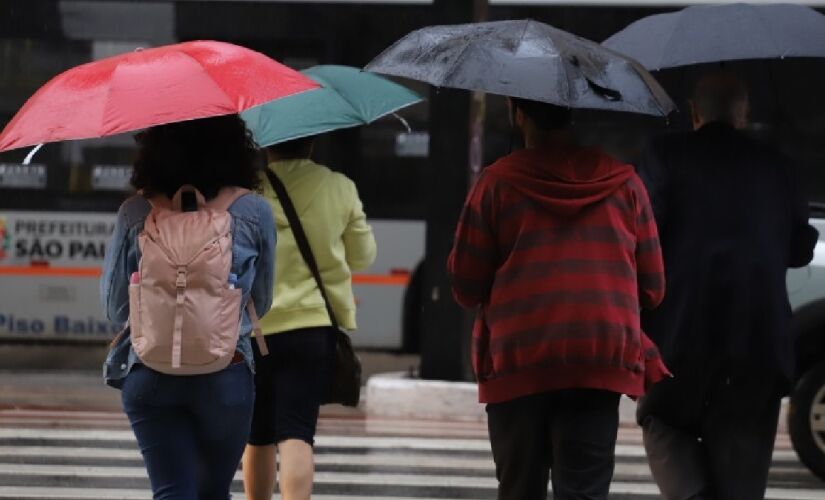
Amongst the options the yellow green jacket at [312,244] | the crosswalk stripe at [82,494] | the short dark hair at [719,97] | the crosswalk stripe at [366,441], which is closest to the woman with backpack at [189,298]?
the yellow green jacket at [312,244]

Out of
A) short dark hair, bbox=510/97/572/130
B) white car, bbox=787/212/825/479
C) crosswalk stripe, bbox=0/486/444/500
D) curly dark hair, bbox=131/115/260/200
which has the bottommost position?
crosswalk stripe, bbox=0/486/444/500

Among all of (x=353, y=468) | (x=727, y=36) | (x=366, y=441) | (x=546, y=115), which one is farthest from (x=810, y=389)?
(x=546, y=115)

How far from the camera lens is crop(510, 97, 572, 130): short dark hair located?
4598mm

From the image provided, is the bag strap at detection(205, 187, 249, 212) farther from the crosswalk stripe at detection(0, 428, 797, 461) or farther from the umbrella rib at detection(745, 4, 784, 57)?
the crosswalk stripe at detection(0, 428, 797, 461)

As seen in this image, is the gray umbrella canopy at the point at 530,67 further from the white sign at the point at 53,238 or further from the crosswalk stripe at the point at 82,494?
the white sign at the point at 53,238

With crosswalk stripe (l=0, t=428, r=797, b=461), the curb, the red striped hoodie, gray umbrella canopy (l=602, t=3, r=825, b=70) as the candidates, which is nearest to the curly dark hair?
the red striped hoodie

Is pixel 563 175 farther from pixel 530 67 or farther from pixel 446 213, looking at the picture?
pixel 446 213

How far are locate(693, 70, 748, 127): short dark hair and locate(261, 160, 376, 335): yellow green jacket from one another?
4.54ft

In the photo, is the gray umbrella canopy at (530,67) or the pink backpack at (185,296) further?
the gray umbrella canopy at (530,67)

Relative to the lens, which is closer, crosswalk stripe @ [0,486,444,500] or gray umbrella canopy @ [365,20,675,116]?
gray umbrella canopy @ [365,20,675,116]

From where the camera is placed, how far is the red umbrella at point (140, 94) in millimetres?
4285

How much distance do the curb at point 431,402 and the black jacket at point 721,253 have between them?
544 centimetres

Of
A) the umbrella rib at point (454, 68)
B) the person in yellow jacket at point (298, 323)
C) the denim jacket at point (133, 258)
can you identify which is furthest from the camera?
the person in yellow jacket at point (298, 323)

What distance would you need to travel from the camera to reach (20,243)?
1334 cm
